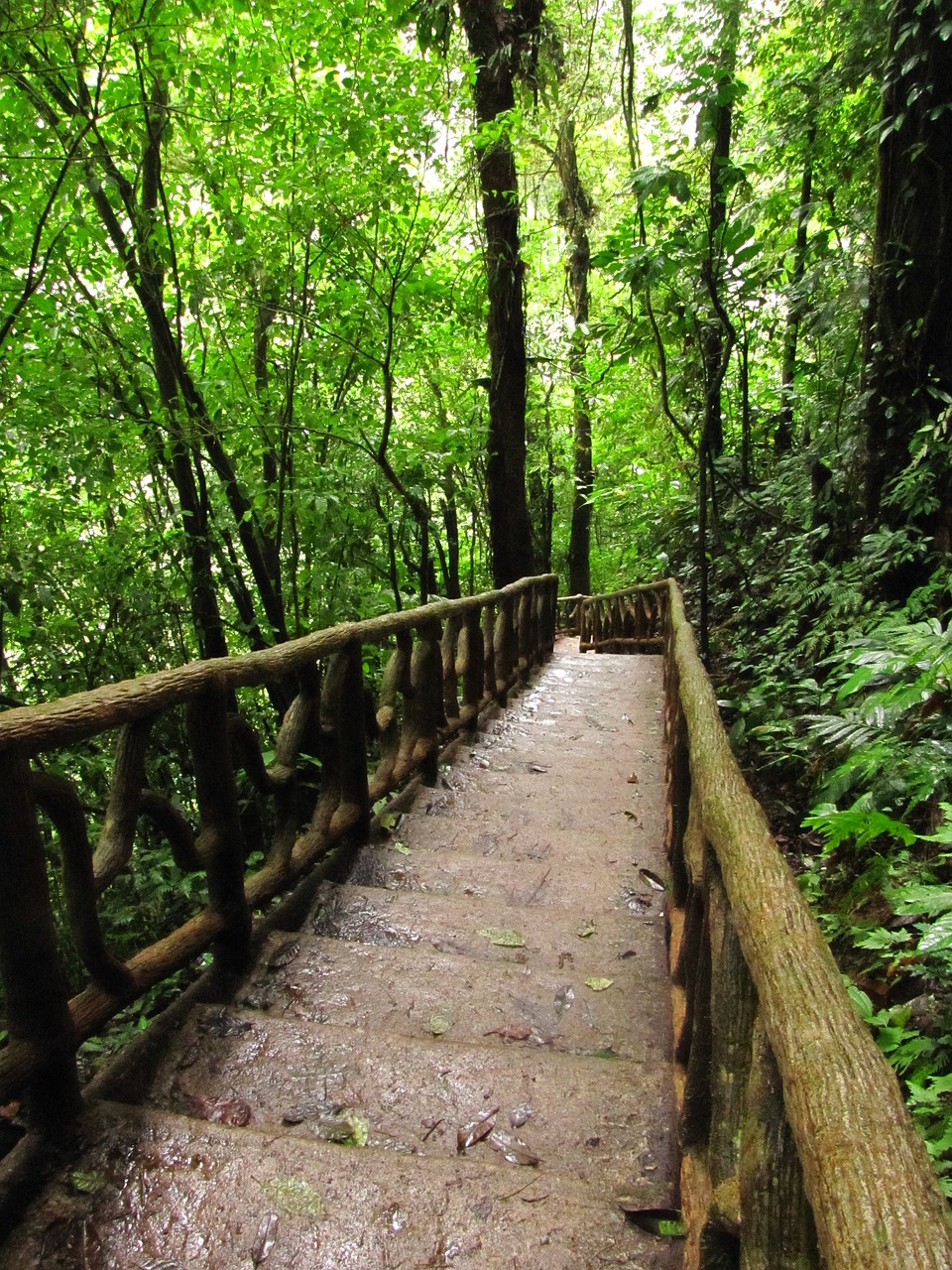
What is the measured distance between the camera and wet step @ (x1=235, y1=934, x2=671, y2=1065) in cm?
225

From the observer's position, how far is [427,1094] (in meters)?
1.95

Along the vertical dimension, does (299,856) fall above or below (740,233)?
below

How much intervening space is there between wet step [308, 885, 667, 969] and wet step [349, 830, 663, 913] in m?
0.10

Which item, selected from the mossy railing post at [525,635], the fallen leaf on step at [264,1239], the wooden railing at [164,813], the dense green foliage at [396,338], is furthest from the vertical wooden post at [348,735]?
the mossy railing post at [525,635]

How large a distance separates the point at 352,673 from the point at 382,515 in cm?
430

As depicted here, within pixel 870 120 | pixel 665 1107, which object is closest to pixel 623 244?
pixel 870 120

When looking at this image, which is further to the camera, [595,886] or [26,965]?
[595,886]

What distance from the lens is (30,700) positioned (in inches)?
207

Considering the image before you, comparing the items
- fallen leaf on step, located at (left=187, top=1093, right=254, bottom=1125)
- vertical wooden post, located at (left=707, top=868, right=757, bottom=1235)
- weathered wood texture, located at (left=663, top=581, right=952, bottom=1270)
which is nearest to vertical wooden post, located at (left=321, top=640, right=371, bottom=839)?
fallen leaf on step, located at (left=187, top=1093, right=254, bottom=1125)

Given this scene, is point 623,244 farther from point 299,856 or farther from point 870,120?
point 299,856

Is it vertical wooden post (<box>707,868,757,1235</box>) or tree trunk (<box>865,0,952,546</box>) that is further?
tree trunk (<box>865,0,952,546</box>)

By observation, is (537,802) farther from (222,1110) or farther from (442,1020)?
(222,1110)

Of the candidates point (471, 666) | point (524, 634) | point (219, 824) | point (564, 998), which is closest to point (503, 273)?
point (524, 634)

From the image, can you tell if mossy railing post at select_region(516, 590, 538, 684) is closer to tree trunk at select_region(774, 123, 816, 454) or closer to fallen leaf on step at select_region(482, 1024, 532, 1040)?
tree trunk at select_region(774, 123, 816, 454)
